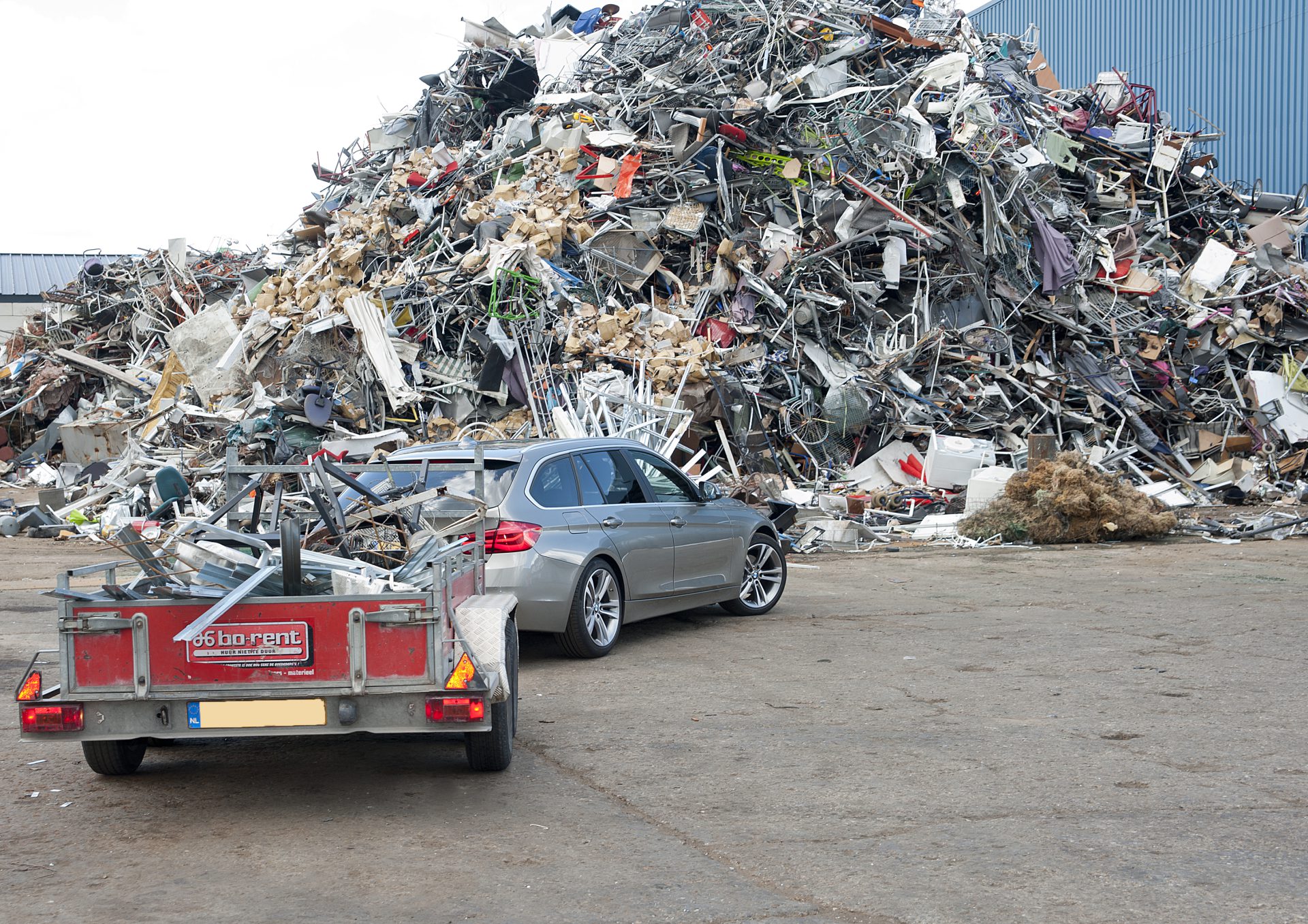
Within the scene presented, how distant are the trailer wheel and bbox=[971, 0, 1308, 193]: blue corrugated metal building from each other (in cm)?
3517

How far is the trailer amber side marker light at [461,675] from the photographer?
5.02m

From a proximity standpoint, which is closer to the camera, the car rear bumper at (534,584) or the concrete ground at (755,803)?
the concrete ground at (755,803)

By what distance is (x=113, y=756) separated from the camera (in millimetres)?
5672

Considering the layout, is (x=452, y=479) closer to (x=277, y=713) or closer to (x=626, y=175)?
(x=277, y=713)

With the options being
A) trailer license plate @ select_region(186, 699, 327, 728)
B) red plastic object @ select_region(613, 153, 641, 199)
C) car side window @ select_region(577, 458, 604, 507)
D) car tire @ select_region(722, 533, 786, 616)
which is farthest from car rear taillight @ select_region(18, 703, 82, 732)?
red plastic object @ select_region(613, 153, 641, 199)

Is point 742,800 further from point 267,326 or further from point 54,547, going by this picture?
point 267,326

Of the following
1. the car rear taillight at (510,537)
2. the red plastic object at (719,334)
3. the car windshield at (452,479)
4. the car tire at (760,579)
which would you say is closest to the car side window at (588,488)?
the car windshield at (452,479)

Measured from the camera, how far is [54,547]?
55.1ft

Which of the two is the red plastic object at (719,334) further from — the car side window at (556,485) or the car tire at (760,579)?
the car side window at (556,485)

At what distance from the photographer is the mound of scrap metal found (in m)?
19.3

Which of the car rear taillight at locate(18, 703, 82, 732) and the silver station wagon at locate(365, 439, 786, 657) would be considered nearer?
the car rear taillight at locate(18, 703, 82, 732)

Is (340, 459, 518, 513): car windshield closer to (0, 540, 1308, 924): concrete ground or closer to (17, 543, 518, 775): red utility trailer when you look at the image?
(0, 540, 1308, 924): concrete ground

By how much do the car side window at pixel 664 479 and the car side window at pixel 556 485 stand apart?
37.2 inches

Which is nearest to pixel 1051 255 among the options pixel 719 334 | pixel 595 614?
pixel 719 334
